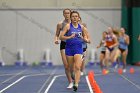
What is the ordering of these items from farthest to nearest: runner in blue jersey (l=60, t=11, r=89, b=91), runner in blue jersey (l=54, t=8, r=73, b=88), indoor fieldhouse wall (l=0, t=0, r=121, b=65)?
1. indoor fieldhouse wall (l=0, t=0, r=121, b=65)
2. runner in blue jersey (l=54, t=8, r=73, b=88)
3. runner in blue jersey (l=60, t=11, r=89, b=91)

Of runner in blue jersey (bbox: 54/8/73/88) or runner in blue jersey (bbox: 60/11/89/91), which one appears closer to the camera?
runner in blue jersey (bbox: 60/11/89/91)

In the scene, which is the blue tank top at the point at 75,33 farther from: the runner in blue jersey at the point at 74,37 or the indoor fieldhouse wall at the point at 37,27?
the indoor fieldhouse wall at the point at 37,27

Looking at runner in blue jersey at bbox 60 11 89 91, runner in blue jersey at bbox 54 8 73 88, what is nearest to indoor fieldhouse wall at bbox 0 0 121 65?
runner in blue jersey at bbox 54 8 73 88

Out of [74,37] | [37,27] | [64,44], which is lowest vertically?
[64,44]

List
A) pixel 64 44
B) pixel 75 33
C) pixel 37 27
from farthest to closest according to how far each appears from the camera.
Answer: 1. pixel 37 27
2. pixel 64 44
3. pixel 75 33

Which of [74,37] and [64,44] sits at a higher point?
[74,37]

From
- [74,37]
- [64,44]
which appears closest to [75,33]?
[74,37]

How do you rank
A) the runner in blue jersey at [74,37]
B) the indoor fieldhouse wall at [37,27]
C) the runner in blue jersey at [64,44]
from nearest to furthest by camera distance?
the runner in blue jersey at [74,37] < the runner in blue jersey at [64,44] < the indoor fieldhouse wall at [37,27]

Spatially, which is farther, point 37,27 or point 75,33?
point 37,27

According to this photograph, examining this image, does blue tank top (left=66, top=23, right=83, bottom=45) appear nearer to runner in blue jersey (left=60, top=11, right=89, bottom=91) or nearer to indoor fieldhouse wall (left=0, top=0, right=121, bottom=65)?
runner in blue jersey (left=60, top=11, right=89, bottom=91)

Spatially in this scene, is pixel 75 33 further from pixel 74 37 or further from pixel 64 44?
pixel 64 44

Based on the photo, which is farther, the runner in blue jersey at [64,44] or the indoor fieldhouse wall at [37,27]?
the indoor fieldhouse wall at [37,27]

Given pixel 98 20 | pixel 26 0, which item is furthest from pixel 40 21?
pixel 98 20

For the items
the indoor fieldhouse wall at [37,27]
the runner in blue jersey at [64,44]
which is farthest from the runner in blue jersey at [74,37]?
the indoor fieldhouse wall at [37,27]
